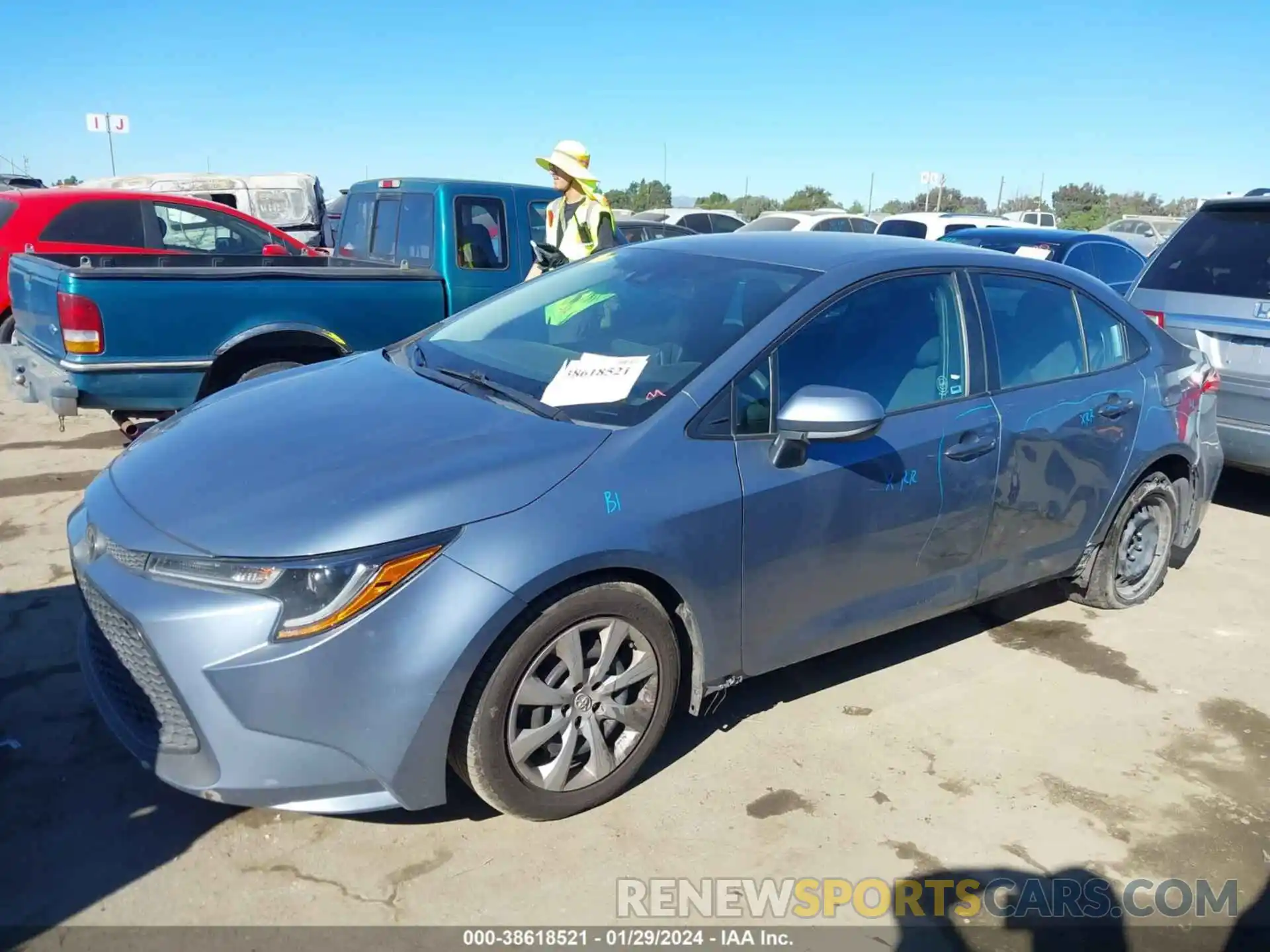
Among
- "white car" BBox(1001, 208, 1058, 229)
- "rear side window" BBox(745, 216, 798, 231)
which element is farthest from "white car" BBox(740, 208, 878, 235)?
"white car" BBox(1001, 208, 1058, 229)

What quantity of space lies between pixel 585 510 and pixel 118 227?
8.07 meters

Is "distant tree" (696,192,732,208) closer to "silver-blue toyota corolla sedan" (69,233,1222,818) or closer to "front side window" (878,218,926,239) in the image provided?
"front side window" (878,218,926,239)

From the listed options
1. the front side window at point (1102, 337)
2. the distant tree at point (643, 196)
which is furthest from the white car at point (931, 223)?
the distant tree at point (643, 196)

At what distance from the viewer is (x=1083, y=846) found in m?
3.06

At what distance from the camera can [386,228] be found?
24.7 feet

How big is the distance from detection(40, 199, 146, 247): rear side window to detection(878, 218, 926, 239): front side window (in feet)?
40.5

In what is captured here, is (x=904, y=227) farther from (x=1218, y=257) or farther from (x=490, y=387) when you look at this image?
(x=490, y=387)

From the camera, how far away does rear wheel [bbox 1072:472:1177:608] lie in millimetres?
4578

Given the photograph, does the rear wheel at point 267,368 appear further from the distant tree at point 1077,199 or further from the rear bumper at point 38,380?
the distant tree at point 1077,199

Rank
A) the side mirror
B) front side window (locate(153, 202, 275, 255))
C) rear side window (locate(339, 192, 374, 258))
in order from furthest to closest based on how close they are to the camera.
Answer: front side window (locate(153, 202, 275, 255)), rear side window (locate(339, 192, 374, 258)), the side mirror

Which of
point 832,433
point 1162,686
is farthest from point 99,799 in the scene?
point 1162,686

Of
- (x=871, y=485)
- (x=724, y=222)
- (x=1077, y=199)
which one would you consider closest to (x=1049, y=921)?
(x=871, y=485)

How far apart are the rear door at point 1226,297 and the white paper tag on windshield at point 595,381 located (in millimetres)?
4063

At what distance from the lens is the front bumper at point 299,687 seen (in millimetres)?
2477
